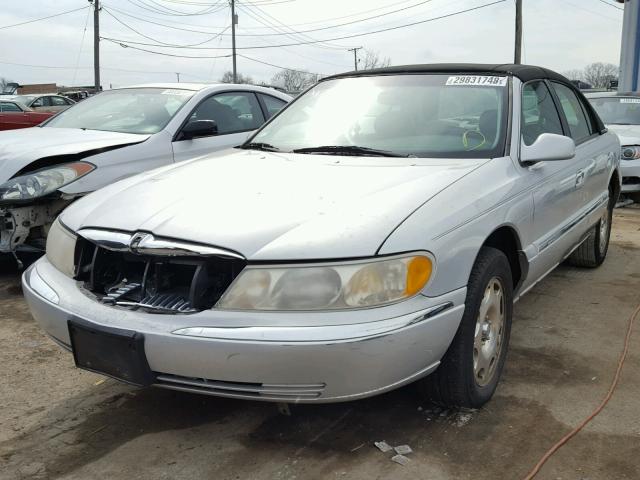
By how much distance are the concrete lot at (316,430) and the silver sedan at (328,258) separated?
224 millimetres

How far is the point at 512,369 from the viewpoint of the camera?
11.1 feet

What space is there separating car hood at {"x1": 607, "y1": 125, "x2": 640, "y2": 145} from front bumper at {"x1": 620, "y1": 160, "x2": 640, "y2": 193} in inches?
10.8

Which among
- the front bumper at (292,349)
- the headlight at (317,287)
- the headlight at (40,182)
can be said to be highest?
the headlight at (40,182)

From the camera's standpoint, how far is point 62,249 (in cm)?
284

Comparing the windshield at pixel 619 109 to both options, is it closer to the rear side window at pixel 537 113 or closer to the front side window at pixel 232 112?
the front side window at pixel 232 112

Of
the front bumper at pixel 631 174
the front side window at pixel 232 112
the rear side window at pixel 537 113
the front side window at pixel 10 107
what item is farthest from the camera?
the front side window at pixel 10 107

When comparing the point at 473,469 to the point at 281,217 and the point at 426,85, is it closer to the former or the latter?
the point at 281,217

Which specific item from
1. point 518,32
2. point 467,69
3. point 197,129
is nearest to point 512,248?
point 467,69

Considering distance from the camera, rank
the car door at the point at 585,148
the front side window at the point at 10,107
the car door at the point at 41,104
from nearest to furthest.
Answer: the car door at the point at 585,148
the front side window at the point at 10,107
the car door at the point at 41,104

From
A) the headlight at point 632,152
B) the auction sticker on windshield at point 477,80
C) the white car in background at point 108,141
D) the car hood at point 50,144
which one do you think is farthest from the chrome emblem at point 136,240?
the headlight at point 632,152

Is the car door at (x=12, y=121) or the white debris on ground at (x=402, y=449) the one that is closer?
the white debris on ground at (x=402, y=449)

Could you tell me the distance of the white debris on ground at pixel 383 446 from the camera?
8.40 ft

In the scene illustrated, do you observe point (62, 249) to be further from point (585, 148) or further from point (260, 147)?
point (585, 148)

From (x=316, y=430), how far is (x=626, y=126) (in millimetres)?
8543
